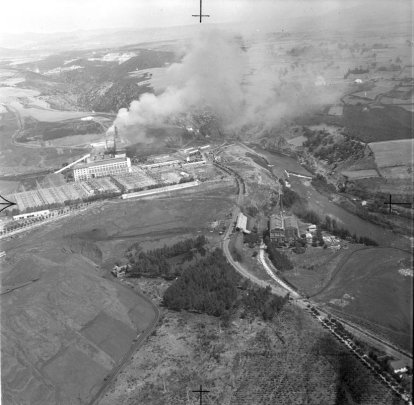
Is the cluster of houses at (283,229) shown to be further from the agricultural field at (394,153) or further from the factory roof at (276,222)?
the agricultural field at (394,153)

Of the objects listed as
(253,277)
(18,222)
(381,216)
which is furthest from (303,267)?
(18,222)

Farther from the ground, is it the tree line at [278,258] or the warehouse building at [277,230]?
the tree line at [278,258]

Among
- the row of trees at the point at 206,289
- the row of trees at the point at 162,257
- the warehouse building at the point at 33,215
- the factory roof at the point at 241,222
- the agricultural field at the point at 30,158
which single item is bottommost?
the agricultural field at the point at 30,158

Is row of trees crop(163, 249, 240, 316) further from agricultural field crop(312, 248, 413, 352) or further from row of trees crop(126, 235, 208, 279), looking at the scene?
agricultural field crop(312, 248, 413, 352)

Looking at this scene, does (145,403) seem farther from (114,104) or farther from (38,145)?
(114,104)

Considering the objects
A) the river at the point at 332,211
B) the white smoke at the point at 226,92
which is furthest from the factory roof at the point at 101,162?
the river at the point at 332,211

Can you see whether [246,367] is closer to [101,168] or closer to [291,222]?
[291,222]

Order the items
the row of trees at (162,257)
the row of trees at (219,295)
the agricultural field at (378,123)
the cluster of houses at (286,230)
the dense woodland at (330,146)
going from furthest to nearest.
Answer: the dense woodland at (330,146)
the agricultural field at (378,123)
the cluster of houses at (286,230)
the row of trees at (162,257)
the row of trees at (219,295)
